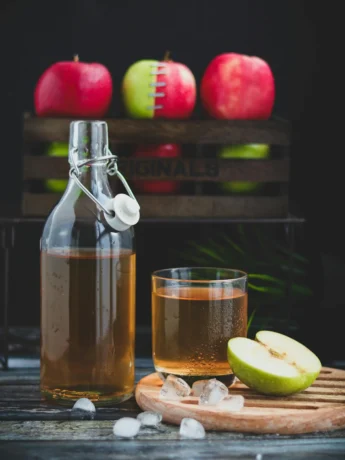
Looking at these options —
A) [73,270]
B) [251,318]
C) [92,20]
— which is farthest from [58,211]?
[92,20]

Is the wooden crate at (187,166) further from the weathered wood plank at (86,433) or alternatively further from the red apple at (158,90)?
the weathered wood plank at (86,433)

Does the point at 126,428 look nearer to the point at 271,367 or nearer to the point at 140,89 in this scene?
the point at 271,367

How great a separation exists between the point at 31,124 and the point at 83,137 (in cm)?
37

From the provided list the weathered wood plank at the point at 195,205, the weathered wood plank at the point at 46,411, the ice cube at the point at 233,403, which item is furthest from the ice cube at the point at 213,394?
the weathered wood plank at the point at 195,205

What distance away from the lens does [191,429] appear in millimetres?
1347

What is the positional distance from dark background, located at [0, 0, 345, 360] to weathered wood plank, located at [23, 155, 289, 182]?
0.92 feet

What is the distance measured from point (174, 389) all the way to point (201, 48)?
0.94 meters

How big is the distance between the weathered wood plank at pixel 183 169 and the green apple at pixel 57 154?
16 mm

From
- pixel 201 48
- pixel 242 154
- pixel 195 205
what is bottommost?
pixel 195 205

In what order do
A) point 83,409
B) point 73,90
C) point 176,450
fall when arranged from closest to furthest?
point 176,450, point 83,409, point 73,90

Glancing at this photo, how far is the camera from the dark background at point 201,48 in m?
2.08

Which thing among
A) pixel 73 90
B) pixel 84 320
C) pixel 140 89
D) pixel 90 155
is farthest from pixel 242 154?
pixel 84 320

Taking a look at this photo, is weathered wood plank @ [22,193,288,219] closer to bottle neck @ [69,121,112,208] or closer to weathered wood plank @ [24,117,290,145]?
weathered wood plank @ [24,117,290,145]

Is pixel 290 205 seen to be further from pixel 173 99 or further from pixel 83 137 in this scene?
pixel 83 137
